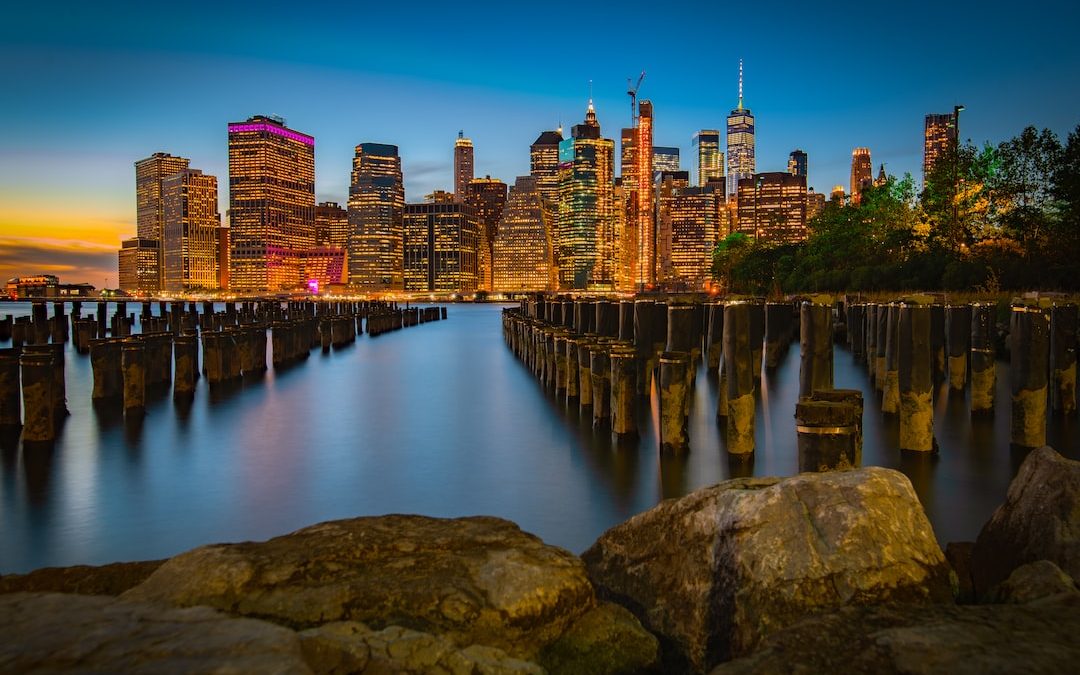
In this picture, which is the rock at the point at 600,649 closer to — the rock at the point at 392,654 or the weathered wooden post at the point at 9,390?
the rock at the point at 392,654

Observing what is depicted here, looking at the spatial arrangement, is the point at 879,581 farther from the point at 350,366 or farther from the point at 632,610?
the point at 350,366

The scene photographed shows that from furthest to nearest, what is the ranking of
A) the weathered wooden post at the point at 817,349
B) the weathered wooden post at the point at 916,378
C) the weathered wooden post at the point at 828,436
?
the weathered wooden post at the point at 817,349 → the weathered wooden post at the point at 916,378 → the weathered wooden post at the point at 828,436

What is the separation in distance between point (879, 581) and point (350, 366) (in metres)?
26.1

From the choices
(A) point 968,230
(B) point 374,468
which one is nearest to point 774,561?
(B) point 374,468

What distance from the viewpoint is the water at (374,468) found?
337 inches

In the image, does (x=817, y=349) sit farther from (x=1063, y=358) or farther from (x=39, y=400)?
(x=39, y=400)

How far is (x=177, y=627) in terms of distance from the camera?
3189 millimetres

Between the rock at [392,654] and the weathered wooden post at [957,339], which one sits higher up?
the weathered wooden post at [957,339]

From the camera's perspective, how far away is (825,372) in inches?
504

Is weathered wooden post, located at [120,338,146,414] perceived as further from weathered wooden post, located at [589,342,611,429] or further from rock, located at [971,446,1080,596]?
rock, located at [971,446,1080,596]

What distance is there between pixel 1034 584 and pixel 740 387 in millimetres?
A: 6683

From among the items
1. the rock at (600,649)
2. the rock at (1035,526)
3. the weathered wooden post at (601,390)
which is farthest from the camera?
the weathered wooden post at (601,390)

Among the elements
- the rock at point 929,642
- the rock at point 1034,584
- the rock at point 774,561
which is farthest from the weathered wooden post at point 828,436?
the rock at point 929,642

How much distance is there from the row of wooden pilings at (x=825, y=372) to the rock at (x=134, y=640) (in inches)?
191
